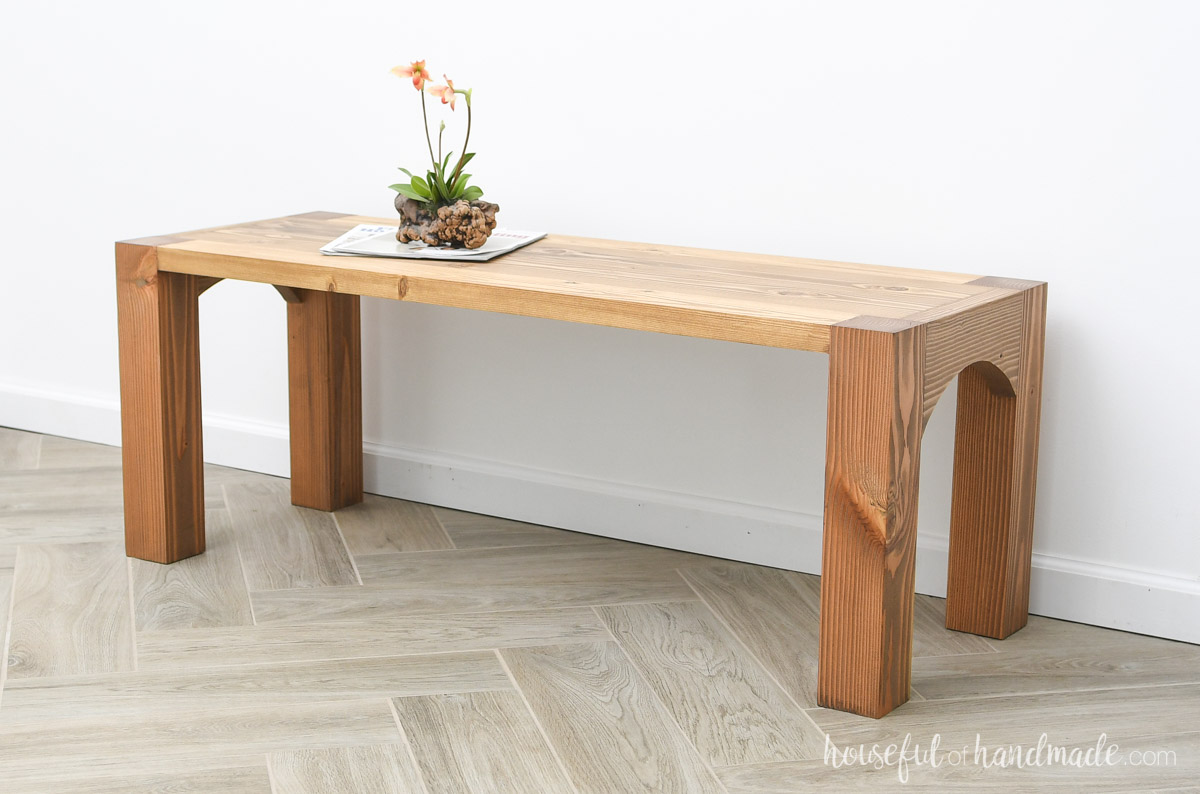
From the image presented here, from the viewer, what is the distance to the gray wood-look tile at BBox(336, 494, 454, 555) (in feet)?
8.20

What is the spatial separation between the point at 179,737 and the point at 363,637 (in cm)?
39

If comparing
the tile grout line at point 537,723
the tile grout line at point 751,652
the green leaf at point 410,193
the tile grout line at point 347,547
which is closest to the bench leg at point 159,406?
the tile grout line at point 347,547

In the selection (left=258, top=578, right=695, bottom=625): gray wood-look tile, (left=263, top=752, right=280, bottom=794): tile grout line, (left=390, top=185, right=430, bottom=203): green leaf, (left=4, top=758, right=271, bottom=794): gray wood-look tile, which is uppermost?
(left=390, top=185, right=430, bottom=203): green leaf

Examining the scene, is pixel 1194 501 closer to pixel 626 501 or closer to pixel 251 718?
pixel 626 501

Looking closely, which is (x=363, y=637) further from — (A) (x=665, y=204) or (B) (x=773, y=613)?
(A) (x=665, y=204)

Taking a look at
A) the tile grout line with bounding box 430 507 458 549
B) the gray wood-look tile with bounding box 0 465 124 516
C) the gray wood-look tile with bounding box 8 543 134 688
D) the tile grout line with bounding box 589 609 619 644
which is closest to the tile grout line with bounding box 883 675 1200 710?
the tile grout line with bounding box 589 609 619 644

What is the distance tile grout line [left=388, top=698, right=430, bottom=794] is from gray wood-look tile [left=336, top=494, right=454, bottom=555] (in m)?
0.68

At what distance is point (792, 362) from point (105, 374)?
1.83 m

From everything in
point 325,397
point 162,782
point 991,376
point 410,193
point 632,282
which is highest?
point 410,193

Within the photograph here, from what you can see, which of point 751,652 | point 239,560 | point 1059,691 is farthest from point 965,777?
point 239,560

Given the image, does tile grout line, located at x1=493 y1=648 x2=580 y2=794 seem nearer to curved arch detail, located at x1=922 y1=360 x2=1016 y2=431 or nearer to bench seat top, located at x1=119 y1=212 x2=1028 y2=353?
bench seat top, located at x1=119 y1=212 x2=1028 y2=353

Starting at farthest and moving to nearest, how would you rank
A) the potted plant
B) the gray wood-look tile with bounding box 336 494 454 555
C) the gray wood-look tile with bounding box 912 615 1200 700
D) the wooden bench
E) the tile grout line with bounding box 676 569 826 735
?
1. the gray wood-look tile with bounding box 336 494 454 555
2. the potted plant
3. the gray wood-look tile with bounding box 912 615 1200 700
4. the tile grout line with bounding box 676 569 826 735
5. the wooden bench

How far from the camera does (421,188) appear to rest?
2.21 metres

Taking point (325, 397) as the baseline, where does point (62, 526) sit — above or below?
below
